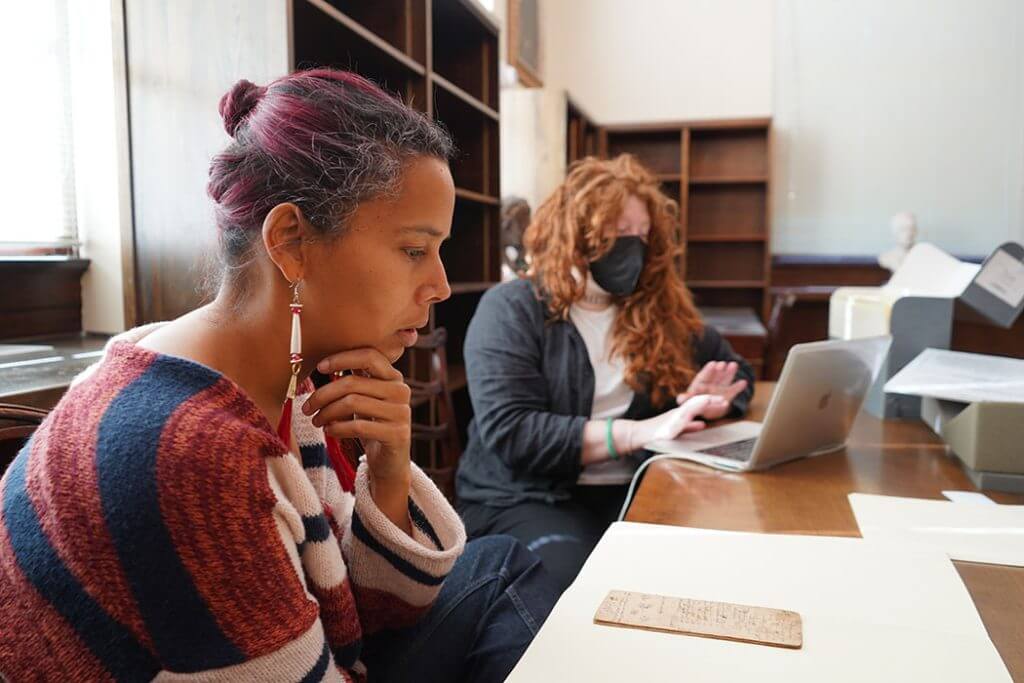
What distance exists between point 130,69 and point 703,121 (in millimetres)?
4421

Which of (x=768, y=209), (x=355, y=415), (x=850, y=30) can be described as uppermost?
(x=850, y=30)

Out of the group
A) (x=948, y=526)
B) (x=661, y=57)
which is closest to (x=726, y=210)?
(x=661, y=57)

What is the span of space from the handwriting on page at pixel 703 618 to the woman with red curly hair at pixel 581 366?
73 cm

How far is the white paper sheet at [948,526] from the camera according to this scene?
0.91 metres

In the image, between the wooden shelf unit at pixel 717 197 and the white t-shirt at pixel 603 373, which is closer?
the white t-shirt at pixel 603 373

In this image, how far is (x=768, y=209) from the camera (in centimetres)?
541

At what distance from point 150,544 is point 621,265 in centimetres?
137

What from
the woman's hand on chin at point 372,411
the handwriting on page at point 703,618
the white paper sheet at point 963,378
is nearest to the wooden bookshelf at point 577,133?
the white paper sheet at point 963,378

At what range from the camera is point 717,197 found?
18.6 feet

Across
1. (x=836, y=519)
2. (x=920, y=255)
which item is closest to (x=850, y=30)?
(x=920, y=255)

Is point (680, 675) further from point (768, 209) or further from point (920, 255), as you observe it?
point (768, 209)

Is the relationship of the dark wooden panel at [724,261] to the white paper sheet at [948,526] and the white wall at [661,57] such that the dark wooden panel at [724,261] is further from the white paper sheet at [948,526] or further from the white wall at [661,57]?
the white paper sheet at [948,526]

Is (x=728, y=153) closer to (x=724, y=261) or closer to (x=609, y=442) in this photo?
(x=724, y=261)

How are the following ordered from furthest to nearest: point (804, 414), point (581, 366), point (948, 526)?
1. point (581, 366)
2. point (804, 414)
3. point (948, 526)
